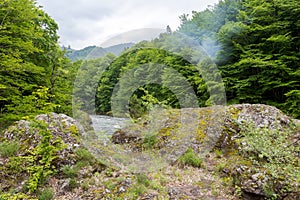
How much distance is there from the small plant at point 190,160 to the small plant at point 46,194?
3264mm

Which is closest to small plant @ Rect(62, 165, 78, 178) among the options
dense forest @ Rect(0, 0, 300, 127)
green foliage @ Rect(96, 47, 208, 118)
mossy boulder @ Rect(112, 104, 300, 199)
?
mossy boulder @ Rect(112, 104, 300, 199)

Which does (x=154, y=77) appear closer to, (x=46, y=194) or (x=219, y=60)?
(x=219, y=60)

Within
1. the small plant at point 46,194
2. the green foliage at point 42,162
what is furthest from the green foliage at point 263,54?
the small plant at point 46,194

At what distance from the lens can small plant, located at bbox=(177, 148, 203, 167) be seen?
572 centimetres

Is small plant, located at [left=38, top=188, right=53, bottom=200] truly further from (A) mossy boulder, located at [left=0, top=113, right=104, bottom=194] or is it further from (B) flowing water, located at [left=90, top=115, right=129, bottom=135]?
(B) flowing water, located at [left=90, top=115, right=129, bottom=135]

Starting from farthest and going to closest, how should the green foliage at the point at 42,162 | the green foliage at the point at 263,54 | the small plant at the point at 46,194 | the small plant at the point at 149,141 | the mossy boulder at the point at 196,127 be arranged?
1. the green foliage at the point at 263,54
2. the small plant at the point at 149,141
3. the mossy boulder at the point at 196,127
4. the green foliage at the point at 42,162
5. the small plant at the point at 46,194

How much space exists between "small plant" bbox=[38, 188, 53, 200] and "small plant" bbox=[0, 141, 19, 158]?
60.9 inches

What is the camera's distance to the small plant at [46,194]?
4.05 m

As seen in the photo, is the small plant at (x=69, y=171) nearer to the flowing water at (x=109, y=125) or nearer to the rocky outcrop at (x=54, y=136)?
the rocky outcrop at (x=54, y=136)

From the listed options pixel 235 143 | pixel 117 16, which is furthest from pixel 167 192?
pixel 117 16

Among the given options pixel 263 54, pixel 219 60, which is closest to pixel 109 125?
pixel 219 60

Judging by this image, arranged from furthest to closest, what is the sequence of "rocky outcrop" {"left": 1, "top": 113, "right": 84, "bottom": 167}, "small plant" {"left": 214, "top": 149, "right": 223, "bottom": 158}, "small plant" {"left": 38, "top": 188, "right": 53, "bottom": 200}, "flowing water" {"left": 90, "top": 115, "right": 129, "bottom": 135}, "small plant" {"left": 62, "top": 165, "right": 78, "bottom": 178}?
1. "flowing water" {"left": 90, "top": 115, "right": 129, "bottom": 135}
2. "small plant" {"left": 214, "top": 149, "right": 223, "bottom": 158}
3. "rocky outcrop" {"left": 1, "top": 113, "right": 84, "bottom": 167}
4. "small plant" {"left": 62, "top": 165, "right": 78, "bottom": 178}
5. "small plant" {"left": 38, "top": 188, "right": 53, "bottom": 200}

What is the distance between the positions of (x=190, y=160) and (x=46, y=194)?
11.9ft

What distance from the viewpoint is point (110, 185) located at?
14.7ft
